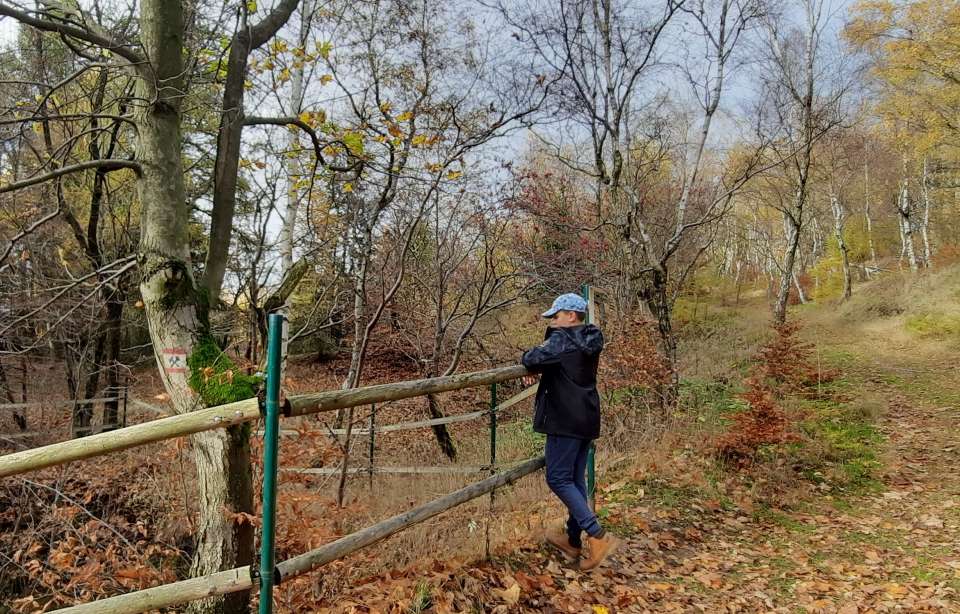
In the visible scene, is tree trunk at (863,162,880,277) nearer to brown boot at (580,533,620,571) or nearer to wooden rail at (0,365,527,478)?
brown boot at (580,533,620,571)

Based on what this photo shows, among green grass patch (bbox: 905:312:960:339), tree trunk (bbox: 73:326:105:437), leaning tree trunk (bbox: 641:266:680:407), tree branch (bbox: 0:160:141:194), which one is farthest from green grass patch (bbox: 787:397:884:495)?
tree trunk (bbox: 73:326:105:437)

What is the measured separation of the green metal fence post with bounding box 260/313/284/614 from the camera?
2.28 metres

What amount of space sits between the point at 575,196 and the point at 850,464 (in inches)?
406

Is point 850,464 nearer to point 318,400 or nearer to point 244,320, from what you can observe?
point 318,400

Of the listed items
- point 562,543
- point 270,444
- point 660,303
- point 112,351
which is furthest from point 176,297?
point 112,351

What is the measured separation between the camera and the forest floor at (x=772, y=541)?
11.7 ft

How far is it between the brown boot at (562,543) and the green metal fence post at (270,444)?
94.4 inches

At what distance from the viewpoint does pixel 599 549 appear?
3.85 meters

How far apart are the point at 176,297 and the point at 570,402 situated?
2784 millimetres

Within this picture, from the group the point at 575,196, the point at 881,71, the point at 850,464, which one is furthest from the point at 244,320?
the point at 881,71

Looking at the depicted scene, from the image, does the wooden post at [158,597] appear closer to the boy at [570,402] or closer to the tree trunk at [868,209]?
the boy at [570,402]

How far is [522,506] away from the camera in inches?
207

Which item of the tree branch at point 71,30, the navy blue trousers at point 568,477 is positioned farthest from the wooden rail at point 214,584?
the tree branch at point 71,30

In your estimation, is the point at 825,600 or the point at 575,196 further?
the point at 575,196
